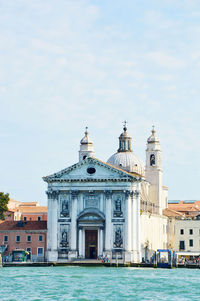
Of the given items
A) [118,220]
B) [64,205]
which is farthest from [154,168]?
[64,205]

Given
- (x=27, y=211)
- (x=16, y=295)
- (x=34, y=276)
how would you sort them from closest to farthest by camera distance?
(x=16, y=295), (x=34, y=276), (x=27, y=211)

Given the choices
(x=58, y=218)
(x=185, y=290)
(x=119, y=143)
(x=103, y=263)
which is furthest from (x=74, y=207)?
(x=185, y=290)

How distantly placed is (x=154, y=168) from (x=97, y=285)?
34.8 meters

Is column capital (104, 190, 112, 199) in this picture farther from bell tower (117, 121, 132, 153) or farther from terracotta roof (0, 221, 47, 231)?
bell tower (117, 121, 132, 153)

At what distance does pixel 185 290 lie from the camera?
41.6 m

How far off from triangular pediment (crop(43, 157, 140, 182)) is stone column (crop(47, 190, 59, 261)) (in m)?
1.35

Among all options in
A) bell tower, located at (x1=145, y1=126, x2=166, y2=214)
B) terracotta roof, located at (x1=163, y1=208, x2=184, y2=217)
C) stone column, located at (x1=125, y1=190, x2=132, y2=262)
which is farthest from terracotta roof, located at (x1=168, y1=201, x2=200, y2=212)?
stone column, located at (x1=125, y1=190, x2=132, y2=262)

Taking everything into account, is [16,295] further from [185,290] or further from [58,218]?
[58,218]

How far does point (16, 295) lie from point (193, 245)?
4344 centimetres

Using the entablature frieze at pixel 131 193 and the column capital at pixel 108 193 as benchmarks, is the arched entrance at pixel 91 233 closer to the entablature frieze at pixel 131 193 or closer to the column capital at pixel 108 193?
the column capital at pixel 108 193

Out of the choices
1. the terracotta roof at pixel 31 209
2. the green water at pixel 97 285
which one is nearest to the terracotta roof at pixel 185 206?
the terracotta roof at pixel 31 209

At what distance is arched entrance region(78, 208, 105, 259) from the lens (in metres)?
65.6

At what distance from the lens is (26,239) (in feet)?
221

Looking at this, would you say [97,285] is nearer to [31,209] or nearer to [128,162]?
[128,162]
